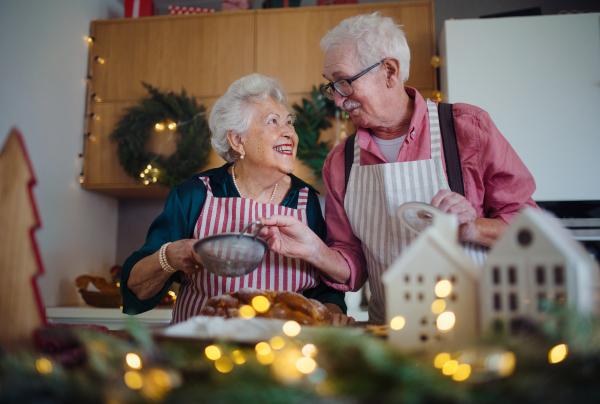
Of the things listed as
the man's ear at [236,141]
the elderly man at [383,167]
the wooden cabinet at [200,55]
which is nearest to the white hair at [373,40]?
the elderly man at [383,167]

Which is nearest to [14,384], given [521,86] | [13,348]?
[13,348]

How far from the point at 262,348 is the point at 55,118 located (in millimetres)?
2405

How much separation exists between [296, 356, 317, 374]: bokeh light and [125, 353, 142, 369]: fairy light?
6.3 inches

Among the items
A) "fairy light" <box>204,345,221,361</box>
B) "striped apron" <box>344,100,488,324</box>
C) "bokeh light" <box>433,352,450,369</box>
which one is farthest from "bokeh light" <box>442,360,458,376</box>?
"striped apron" <box>344,100,488,324</box>

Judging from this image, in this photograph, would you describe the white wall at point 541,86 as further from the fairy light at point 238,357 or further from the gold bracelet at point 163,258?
the fairy light at point 238,357

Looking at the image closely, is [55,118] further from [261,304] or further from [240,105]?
[261,304]

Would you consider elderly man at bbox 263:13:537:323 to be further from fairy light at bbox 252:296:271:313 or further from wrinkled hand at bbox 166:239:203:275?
fairy light at bbox 252:296:271:313

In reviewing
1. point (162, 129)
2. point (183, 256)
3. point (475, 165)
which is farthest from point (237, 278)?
point (162, 129)

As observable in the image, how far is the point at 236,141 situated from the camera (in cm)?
147

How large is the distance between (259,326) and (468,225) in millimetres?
589

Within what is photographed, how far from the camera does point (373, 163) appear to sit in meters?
1.33

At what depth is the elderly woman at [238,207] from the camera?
1248 mm

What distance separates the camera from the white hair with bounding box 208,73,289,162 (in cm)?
145

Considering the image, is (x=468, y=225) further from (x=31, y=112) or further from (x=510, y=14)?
(x=31, y=112)
